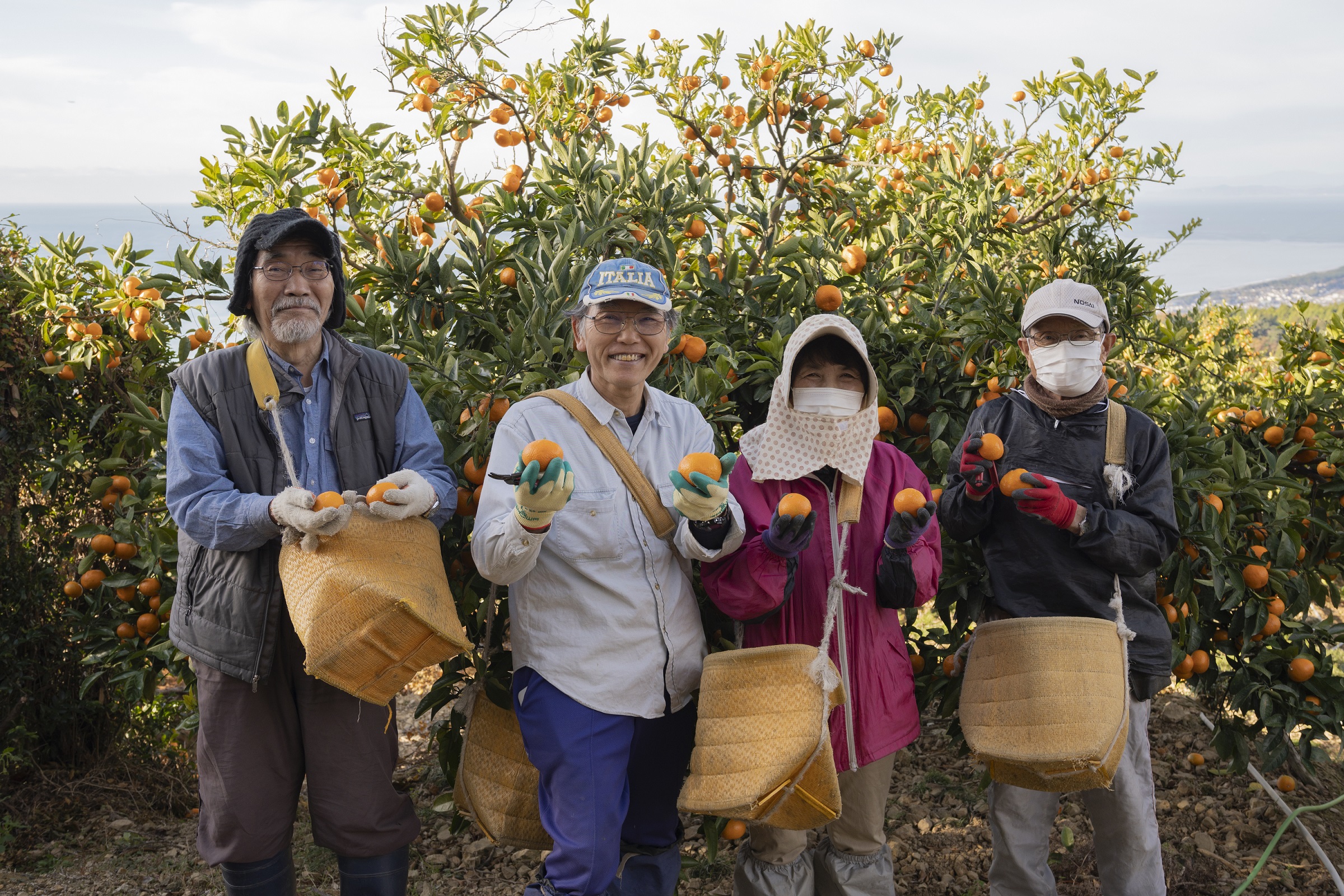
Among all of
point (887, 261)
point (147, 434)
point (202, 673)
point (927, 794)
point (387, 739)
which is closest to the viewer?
point (202, 673)

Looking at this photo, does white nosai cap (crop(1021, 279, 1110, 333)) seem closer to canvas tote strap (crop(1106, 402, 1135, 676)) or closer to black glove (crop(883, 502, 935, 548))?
Answer: canvas tote strap (crop(1106, 402, 1135, 676))

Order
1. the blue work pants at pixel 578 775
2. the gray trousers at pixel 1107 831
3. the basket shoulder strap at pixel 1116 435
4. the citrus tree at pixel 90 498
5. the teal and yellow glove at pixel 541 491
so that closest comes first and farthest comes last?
the teal and yellow glove at pixel 541 491 < the blue work pants at pixel 578 775 < the basket shoulder strap at pixel 1116 435 < the gray trousers at pixel 1107 831 < the citrus tree at pixel 90 498

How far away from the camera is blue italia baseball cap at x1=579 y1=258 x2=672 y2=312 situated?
1.95 m

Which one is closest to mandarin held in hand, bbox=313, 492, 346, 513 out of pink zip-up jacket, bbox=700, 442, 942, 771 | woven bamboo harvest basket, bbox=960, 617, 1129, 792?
pink zip-up jacket, bbox=700, 442, 942, 771

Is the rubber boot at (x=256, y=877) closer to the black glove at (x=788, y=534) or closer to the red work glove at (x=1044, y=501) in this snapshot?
the black glove at (x=788, y=534)

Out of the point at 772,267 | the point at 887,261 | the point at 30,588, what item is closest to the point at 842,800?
the point at 772,267

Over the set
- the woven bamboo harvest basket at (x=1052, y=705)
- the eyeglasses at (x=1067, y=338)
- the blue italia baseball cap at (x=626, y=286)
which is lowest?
the woven bamboo harvest basket at (x=1052, y=705)

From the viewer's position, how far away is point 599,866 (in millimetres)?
1888

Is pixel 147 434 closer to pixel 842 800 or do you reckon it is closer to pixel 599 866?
pixel 599 866

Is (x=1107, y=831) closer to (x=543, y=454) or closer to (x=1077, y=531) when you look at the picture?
(x=1077, y=531)

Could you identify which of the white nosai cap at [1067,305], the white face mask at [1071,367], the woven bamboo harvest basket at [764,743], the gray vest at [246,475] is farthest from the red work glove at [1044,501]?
the gray vest at [246,475]

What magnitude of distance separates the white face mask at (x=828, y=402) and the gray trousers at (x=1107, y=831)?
1032mm

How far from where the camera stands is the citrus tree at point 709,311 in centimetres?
256

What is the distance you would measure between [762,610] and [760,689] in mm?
155
